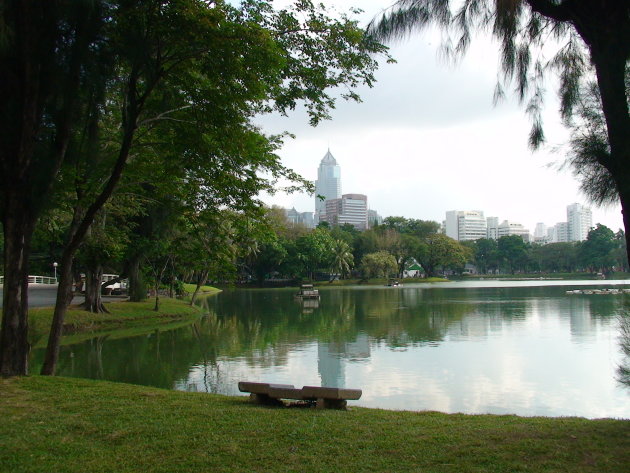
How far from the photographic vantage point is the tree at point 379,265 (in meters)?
78.7

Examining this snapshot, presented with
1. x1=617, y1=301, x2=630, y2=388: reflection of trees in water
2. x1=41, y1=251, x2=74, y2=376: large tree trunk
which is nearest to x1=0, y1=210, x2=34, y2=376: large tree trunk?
x1=41, y1=251, x2=74, y2=376: large tree trunk

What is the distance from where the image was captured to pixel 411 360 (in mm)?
14156

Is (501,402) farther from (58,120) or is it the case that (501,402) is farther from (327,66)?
(58,120)

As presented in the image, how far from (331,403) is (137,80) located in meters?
5.69

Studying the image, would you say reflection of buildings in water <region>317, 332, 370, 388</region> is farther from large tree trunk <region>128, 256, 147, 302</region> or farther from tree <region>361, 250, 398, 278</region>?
tree <region>361, 250, 398, 278</region>

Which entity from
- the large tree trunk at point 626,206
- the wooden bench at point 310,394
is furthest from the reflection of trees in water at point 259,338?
the wooden bench at point 310,394

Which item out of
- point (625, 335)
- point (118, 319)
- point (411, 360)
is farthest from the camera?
point (118, 319)

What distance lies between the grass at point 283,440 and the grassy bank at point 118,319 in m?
12.9

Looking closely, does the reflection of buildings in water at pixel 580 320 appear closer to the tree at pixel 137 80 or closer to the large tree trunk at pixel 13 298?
the tree at pixel 137 80

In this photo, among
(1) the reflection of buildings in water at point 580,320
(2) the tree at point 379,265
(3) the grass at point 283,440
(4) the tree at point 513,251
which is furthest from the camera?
(4) the tree at point 513,251

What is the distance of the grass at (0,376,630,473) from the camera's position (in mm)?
4410

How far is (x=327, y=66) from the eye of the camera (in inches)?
346

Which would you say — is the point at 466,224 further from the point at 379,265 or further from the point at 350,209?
the point at 379,265

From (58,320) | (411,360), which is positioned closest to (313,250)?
(411,360)
